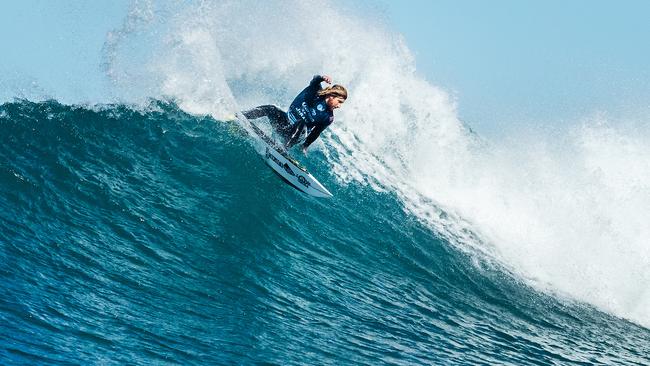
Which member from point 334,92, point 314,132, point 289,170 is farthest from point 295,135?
point 334,92

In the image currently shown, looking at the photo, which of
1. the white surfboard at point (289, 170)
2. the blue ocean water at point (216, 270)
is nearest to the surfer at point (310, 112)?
the white surfboard at point (289, 170)

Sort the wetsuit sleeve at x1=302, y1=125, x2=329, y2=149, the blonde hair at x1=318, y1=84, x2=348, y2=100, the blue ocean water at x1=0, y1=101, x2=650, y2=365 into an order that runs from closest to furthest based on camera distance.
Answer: the blue ocean water at x1=0, y1=101, x2=650, y2=365 < the blonde hair at x1=318, y1=84, x2=348, y2=100 < the wetsuit sleeve at x1=302, y1=125, x2=329, y2=149

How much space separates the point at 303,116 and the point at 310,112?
24 cm

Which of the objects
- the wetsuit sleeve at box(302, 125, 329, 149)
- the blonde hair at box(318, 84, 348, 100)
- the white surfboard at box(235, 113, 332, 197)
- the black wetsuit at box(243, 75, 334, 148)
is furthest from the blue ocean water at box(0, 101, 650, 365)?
the blonde hair at box(318, 84, 348, 100)

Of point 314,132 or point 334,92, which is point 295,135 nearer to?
point 314,132

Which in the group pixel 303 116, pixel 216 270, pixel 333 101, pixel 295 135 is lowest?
pixel 216 270

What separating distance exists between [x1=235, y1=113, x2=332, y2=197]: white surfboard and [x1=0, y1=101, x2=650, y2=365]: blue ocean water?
0.26m

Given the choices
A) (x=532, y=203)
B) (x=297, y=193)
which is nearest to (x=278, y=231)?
(x=297, y=193)

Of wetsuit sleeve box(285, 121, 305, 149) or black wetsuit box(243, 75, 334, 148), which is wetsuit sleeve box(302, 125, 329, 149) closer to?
black wetsuit box(243, 75, 334, 148)

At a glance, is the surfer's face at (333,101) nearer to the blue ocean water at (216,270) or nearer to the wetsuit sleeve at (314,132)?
the wetsuit sleeve at (314,132)

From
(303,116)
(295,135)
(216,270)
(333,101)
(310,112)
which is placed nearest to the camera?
(216,270)

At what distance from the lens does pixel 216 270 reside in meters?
7.73

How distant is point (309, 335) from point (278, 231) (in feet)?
10.8

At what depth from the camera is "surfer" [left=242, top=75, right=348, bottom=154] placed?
11211mm
